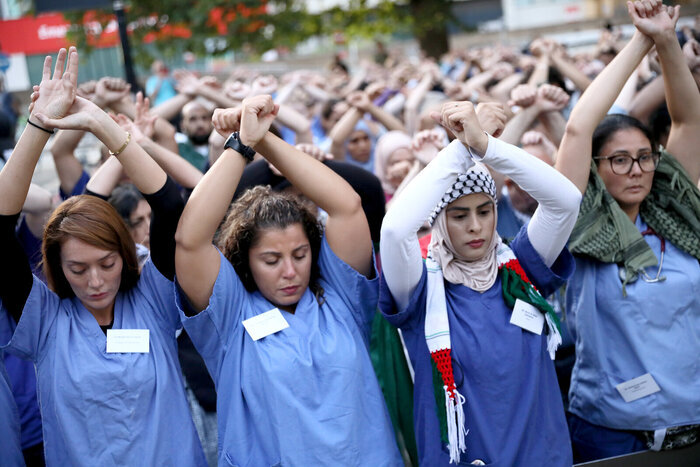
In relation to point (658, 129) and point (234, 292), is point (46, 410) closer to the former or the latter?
point (234, 292)

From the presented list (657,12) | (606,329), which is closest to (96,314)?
(606,329)

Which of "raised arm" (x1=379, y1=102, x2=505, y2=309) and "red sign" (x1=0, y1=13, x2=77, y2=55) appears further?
"red sign" (x1=0, y1=13, x2=77, y2=55)

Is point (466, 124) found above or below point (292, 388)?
above

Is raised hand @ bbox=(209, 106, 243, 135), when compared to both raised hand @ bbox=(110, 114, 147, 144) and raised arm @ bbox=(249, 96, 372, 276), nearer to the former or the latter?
raised arm @ bbox=(249, 96, 372, 276)

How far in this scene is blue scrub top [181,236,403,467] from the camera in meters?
2.46

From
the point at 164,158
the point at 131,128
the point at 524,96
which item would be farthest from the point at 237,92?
the point at 524,96

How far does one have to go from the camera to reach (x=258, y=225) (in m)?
2.67

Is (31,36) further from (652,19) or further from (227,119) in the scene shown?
(652,19)

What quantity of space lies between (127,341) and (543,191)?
159cm

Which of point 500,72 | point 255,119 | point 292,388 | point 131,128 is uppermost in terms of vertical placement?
point 500,72

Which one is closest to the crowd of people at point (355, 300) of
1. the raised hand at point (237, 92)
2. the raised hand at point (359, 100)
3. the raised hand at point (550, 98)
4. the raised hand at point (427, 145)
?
the raised hand at point (550, 98)

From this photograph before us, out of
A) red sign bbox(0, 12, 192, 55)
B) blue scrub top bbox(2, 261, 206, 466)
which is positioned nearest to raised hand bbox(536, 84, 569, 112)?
blue scrub top bbox(2, 261, 206, 466)

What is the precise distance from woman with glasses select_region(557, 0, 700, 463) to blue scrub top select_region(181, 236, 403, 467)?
956 mm

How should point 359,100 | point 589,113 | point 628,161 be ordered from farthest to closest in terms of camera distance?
point 359,100, point 628,161, point 589,113
